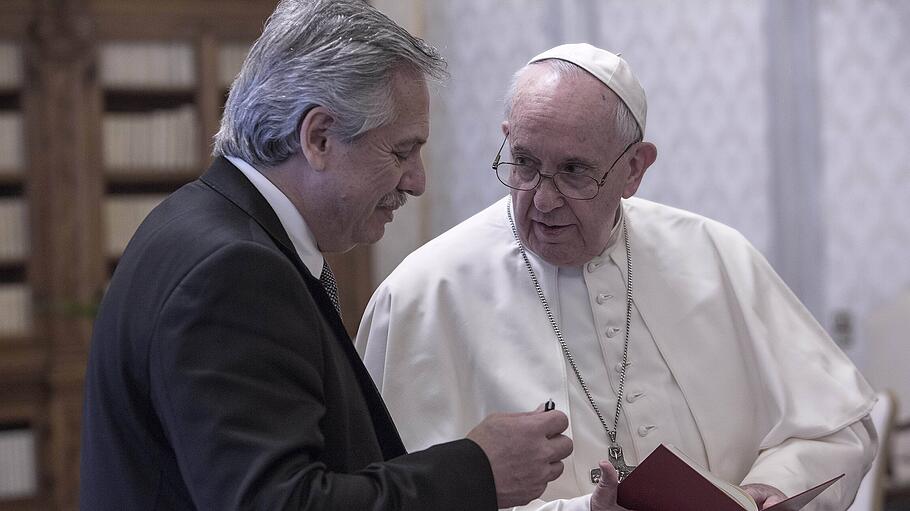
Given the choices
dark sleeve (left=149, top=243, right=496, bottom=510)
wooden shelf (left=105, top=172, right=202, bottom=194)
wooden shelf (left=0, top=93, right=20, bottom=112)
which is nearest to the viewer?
dark sleeve (left=149, top=243, right=496, bottom=510)

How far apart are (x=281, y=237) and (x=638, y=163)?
1130 mm

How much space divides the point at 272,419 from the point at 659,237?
4.92 feet

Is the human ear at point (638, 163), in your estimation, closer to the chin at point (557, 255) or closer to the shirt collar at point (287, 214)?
the chin at point (557, 255)

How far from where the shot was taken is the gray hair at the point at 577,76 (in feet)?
7.59

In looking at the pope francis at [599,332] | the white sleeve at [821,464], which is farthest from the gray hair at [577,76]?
the white sleeve at [821,464]

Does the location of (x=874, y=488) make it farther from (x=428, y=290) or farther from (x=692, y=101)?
(x=692, y=101)

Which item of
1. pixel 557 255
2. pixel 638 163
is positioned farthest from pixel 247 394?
pixel 638 163

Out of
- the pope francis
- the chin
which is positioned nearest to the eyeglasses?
the pope francis

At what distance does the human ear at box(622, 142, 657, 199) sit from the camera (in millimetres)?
2395

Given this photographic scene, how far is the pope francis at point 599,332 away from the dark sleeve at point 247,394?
0.94m

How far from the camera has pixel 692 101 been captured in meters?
5.38

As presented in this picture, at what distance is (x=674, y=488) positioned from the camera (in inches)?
70.9

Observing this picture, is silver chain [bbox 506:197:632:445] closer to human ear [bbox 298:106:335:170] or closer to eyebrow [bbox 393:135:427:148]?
eyebrow [bbox 393:135:427:148]

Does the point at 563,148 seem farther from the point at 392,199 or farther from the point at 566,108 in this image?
the point at 392,199
